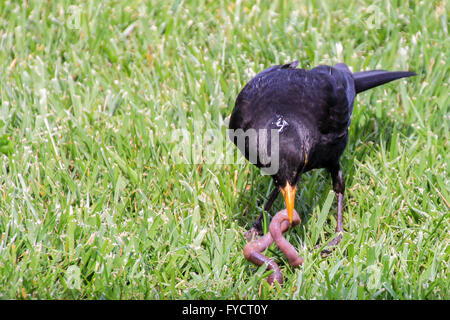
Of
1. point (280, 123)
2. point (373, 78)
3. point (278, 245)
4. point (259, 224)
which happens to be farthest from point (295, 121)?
point (373, 78)

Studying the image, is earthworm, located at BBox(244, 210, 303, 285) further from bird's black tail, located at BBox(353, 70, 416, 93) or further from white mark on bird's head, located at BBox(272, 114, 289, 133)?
bird's black tail, located at BBox(353, 70, 416, 93)

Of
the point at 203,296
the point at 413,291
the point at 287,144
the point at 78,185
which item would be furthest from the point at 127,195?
the point at 413,291

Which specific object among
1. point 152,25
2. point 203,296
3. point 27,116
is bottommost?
point 203,296

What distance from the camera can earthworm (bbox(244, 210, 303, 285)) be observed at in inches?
159

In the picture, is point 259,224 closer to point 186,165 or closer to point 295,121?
point 186,165

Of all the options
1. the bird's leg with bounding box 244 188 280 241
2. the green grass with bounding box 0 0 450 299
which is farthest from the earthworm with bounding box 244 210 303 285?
the bird's leg with bounding box 244 188 280 241

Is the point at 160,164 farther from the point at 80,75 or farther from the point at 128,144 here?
the point at 80,75

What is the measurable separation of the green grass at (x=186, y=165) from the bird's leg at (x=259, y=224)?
0.31 ft

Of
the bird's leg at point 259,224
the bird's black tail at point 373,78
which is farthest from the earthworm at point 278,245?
the bird's black tail at point 373,78

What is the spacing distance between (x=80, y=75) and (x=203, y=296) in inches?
118

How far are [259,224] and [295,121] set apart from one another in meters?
0.99

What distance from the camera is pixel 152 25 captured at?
682 cm

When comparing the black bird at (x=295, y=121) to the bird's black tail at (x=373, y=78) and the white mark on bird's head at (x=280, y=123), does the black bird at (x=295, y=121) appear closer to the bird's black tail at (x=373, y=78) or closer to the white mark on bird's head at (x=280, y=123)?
the white mark on bird's head at (x=280, y=123)

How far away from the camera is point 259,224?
15.9 feet
